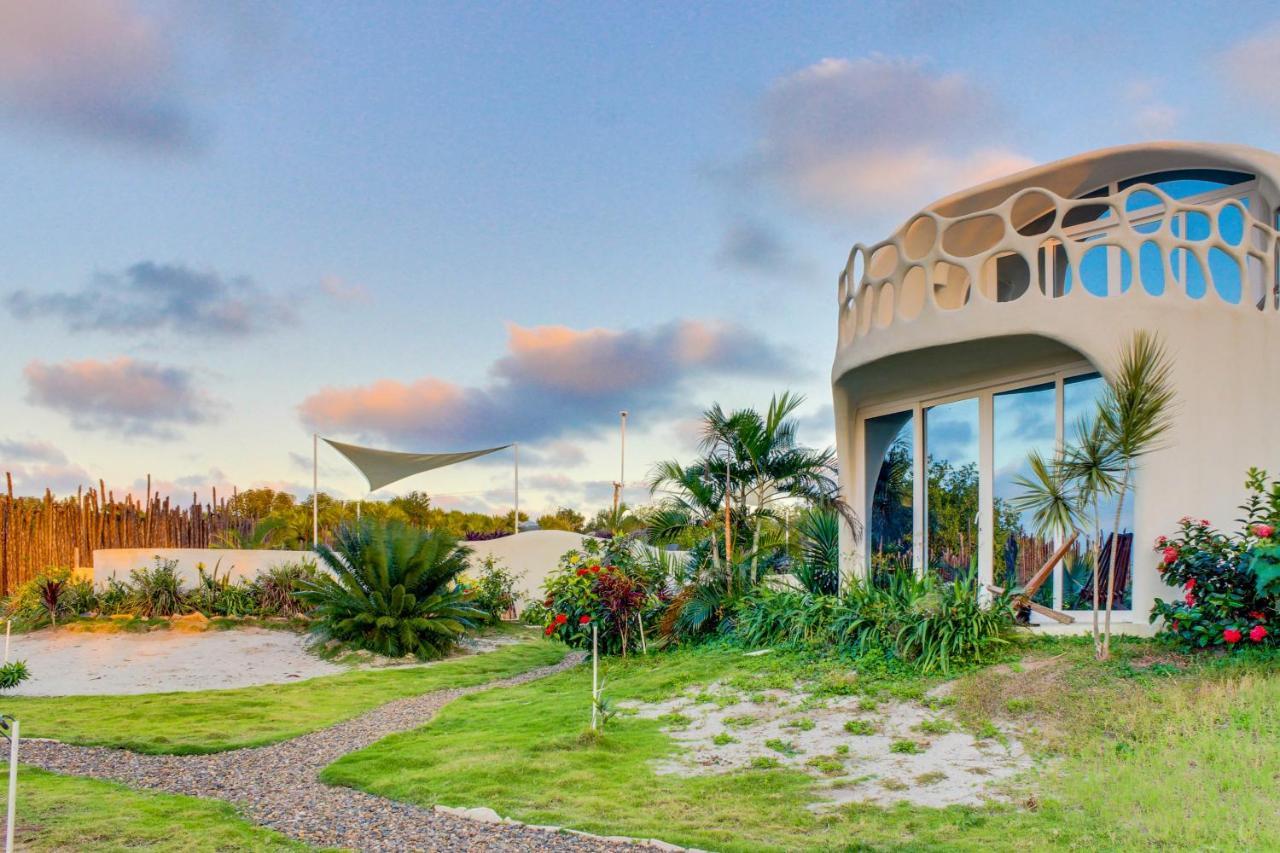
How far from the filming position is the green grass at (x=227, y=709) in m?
9.14

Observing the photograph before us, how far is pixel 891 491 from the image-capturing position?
41.8 ft

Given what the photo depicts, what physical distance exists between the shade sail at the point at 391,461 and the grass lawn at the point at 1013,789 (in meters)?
13.0

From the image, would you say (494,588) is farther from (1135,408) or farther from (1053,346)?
(1135,408)

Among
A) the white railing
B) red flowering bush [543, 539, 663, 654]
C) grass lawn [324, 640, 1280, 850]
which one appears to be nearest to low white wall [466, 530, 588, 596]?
red flowering bush [543, 539, 663, 654]

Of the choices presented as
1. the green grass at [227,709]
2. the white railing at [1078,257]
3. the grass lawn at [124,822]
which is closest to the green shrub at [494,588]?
the green grass at [227,709]

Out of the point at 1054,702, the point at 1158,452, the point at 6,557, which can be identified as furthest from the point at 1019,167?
the point at 6,557

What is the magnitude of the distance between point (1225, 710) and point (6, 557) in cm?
2293

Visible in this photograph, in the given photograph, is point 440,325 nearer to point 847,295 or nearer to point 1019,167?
point 847,295

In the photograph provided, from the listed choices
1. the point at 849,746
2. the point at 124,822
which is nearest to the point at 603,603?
the point at 849,746

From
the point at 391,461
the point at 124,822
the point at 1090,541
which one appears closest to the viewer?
the point at 124,822

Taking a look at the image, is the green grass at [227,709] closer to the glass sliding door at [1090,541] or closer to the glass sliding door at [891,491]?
the glass sliding door at [891,491]

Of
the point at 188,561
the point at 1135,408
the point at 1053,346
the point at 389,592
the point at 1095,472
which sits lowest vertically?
the point at 389,592

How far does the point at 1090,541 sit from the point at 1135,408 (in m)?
2.07

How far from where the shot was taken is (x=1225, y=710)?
686 cm
